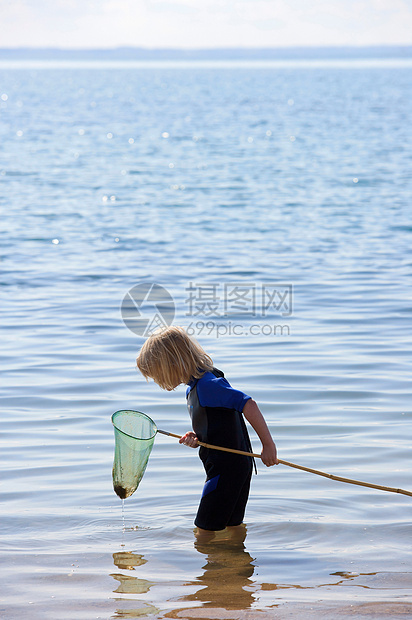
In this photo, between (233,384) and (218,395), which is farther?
(233,384)

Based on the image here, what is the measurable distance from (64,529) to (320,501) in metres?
1.66

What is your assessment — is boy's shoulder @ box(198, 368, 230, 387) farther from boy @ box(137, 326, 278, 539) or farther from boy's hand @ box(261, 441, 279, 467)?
boy's hand @ box(261, 441, 279, 467)

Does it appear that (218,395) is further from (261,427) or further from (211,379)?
(261,427)

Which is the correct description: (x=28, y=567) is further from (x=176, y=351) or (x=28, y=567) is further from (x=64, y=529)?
(x=176, y=351)

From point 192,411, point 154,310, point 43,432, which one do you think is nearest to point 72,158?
point 154,310

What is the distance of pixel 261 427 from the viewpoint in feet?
14.7

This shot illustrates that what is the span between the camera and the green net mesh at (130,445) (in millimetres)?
4754

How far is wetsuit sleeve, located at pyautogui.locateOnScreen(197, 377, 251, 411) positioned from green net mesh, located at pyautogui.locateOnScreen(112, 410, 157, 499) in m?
0.33

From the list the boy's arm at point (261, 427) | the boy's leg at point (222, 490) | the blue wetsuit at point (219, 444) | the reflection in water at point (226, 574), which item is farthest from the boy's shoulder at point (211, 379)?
the reflection in water at point (226, 574)

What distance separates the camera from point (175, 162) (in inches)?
1308

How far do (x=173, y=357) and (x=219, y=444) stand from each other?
566 mm

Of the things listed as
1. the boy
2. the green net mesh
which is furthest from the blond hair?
the green net mesh

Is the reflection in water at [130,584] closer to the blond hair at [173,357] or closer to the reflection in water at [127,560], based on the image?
the reflection in water at [127,560]

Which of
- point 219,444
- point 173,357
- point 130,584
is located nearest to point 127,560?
point 130,584
